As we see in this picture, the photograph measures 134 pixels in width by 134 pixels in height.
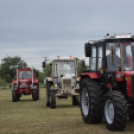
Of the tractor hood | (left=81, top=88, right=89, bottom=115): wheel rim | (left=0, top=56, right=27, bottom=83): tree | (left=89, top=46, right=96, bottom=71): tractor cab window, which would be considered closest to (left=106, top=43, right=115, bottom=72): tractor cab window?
the tractor hood

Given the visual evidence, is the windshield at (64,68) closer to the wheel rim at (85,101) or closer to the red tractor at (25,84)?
the red tractor at (25,84)

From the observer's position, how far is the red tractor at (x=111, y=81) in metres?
8.94

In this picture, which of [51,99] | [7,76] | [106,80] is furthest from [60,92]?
[7,76]

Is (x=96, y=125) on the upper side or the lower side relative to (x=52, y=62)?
lower

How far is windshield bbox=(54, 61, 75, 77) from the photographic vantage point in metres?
19.5

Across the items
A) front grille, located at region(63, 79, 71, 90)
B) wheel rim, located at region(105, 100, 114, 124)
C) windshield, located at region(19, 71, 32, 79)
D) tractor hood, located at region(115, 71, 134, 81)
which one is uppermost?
windshield, located at region(19, 71, 32, 79)

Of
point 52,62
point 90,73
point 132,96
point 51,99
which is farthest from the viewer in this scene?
point 52,62

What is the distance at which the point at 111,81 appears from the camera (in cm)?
998

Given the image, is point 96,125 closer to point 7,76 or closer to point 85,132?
point 85,132

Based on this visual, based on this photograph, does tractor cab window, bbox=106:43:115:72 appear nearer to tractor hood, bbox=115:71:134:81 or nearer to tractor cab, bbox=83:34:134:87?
tractor cab, bbox=83:34:134:87

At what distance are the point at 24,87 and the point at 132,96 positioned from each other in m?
17.5

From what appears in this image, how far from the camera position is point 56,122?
37.3ft

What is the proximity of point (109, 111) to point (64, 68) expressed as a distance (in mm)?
10252

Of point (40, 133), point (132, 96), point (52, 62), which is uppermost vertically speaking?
point (52, 62)
